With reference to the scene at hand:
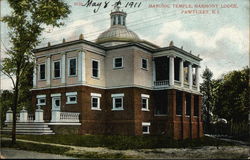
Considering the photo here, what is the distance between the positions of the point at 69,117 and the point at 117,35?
34.0 feet

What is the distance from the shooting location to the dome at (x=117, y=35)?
33.3m

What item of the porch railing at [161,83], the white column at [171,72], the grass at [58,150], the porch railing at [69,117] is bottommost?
the grass at [58,150]

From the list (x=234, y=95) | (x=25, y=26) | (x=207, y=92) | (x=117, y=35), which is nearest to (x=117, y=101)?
(x=117, y=35)

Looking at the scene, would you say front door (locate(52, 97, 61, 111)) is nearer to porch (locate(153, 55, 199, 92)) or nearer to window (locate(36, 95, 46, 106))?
window (locate(36, 95, 46, 106))

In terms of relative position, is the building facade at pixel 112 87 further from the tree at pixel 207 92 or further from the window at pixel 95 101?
the tree at pixel 207 92

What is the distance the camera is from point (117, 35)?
111ft

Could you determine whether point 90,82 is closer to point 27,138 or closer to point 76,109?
point 76,109

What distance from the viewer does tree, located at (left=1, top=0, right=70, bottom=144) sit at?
19.3 meters

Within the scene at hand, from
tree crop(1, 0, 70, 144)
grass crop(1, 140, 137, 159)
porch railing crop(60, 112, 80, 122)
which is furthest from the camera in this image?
porch railing crop(60, 112, 80, 122)

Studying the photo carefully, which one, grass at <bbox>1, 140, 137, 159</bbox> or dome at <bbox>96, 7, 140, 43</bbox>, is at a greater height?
dome at <bbox>96, 7, 140, 43</bbox>

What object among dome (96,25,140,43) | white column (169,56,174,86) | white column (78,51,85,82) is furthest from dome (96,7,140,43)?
white column (78,51,85,82)

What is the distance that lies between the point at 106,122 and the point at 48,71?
7107 millimetres

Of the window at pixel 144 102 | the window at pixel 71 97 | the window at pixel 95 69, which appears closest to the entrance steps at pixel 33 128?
the window at pixel 71 97

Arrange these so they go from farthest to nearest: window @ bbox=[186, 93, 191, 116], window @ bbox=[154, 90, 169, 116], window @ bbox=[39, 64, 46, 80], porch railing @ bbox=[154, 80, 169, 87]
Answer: window @ bbox=[186, 93, 191, 116] → window @ bbox=[154, 90, 169, 116] → window @ bbox=[39, 64, 46, 80] → porch railing @ bbox=[154, 80, 169, 87]
